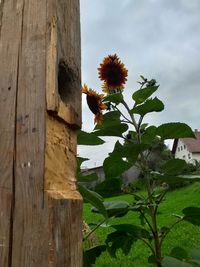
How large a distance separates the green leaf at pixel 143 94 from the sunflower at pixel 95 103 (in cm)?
14

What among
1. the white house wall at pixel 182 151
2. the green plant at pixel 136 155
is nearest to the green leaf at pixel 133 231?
the green plant at pixel 136 155

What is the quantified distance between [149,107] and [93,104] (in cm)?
23

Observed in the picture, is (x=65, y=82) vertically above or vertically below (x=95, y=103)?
below

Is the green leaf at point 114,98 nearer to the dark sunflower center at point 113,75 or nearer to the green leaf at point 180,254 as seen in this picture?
the dark sunflower center at point 113,75

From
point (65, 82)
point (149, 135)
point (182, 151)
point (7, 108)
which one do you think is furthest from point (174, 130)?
point (182, 151)

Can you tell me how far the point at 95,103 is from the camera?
5.94 ft

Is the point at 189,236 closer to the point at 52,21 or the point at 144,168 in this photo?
the point at 144,168

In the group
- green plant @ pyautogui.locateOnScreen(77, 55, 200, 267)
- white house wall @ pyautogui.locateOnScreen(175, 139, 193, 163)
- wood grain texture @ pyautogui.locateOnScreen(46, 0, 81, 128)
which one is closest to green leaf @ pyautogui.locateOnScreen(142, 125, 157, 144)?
green plant @ pyautogui.locateOnScreen(77, 55, 200, 267)

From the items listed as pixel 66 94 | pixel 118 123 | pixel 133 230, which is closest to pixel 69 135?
pixel 66 94

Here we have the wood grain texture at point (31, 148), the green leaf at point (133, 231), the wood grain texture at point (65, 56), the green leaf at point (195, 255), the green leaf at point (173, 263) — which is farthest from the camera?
the green leaf at point (133, 231)

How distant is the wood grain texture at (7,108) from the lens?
963 millimetres

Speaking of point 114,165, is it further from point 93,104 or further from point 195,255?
point 195,255

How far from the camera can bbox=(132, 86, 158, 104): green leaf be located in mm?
1790

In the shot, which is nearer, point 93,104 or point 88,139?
point 88,139
